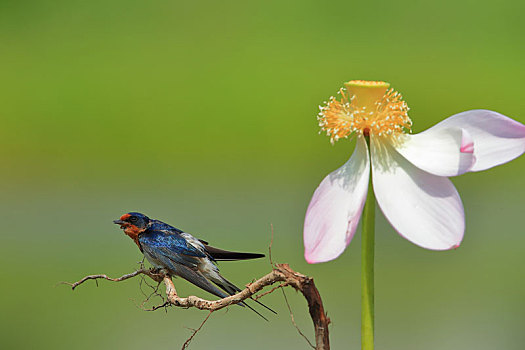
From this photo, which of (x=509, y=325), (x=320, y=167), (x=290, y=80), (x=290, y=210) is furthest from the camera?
(x=290, y=80)

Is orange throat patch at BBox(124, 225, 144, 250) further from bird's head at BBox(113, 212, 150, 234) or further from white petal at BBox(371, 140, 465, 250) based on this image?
white petal at BBox(371, 140, 465, 250)

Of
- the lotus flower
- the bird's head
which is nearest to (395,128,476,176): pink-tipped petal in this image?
the lotus flower

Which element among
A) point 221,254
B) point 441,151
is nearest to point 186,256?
point 221,254

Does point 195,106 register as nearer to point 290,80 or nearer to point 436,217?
point 290,80

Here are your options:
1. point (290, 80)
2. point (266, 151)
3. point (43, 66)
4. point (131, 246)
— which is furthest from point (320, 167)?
point (43, 66)

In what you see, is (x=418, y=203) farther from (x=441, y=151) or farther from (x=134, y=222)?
(x=134, y=222)
